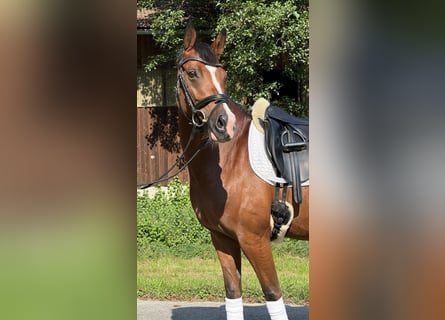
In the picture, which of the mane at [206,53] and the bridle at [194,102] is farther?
the mane at [206,53]

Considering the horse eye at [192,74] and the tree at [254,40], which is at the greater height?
the tree at [254,40]

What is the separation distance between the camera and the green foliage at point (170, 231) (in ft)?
23.0

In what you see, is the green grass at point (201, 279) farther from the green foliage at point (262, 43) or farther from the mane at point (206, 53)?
the green foliage at point (262, 43)

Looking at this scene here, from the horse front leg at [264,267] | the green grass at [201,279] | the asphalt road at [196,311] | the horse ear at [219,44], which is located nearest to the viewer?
the horse front leg at [264,267]

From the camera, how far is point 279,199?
4039 millimetres

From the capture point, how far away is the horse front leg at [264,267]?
154 inches

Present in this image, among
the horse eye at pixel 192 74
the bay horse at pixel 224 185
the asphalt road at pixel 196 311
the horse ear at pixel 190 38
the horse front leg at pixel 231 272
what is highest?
the horse ear at pixel 190 38

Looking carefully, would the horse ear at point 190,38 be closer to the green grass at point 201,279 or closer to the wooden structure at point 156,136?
the green grass at point 201,279

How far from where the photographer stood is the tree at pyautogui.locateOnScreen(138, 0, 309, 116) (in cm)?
883

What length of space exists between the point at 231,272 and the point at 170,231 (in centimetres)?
323

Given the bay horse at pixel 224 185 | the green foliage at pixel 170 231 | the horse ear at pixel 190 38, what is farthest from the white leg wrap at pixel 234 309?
the green foliage at pixel 170 231
